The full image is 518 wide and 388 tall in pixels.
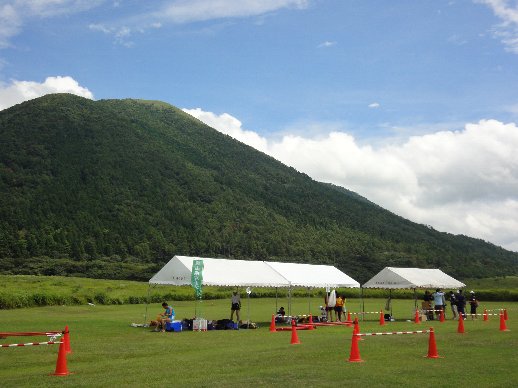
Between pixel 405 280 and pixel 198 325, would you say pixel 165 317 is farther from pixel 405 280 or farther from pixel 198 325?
pixel 405 280

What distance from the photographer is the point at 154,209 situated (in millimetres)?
138000

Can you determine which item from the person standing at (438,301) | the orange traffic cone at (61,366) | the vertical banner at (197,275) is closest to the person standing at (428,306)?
the person standing at (438,301)

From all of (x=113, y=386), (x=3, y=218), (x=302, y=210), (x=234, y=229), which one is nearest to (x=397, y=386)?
(x=113, y=386)

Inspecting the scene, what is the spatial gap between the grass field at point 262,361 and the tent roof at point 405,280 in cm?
1216

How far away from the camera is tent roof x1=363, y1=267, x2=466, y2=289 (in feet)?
115

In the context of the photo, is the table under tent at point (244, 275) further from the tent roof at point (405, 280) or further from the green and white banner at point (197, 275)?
the tent roof at point (405, 280)

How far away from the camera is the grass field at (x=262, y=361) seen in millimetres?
Result: 11883

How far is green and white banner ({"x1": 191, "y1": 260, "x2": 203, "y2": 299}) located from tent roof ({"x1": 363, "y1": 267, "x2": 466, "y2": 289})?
1228 centimetres

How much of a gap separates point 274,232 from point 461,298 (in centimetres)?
10651

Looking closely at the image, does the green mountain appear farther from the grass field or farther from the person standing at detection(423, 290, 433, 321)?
the grass field

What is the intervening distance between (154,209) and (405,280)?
107849 millimetres

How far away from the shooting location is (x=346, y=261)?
421ft

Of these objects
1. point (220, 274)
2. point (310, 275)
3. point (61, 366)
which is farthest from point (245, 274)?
point (61, 366)

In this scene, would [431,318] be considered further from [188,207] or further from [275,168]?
[275,168]
